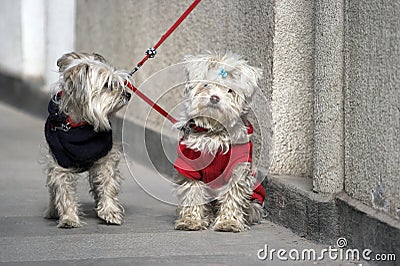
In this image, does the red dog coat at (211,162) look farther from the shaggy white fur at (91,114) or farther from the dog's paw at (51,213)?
the dog's paw at (51,213)

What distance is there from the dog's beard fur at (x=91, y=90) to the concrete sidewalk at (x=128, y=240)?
0.76 meters

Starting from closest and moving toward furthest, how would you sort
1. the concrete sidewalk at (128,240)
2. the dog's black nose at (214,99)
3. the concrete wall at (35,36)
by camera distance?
the concrete sidewalk at (128,240), the dog's black nose at (214,99), the concrete wall at (35,36)

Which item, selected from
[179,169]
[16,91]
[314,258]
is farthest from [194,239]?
[16,91]

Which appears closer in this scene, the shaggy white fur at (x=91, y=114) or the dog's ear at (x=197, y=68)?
the dog's ear at (x=197, y=68)

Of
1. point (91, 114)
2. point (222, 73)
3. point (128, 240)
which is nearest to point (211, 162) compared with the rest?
point (222, 73)

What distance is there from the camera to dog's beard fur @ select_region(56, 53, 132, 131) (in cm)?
586

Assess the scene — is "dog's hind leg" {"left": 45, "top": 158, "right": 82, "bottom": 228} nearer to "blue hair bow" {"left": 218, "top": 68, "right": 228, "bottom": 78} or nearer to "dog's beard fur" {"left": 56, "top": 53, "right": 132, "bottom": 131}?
"dog's beard fur" {"left": 56, "top": 53, "right": 132, "bottom": 131}

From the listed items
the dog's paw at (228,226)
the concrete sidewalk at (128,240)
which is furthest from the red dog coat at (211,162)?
the concrete sidewalk at (128,240)

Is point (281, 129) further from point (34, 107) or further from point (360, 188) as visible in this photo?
point (34, 107)

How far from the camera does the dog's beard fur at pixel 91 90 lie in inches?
231

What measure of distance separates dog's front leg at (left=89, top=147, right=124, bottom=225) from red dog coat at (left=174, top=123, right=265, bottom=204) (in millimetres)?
530

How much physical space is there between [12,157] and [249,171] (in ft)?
13.4

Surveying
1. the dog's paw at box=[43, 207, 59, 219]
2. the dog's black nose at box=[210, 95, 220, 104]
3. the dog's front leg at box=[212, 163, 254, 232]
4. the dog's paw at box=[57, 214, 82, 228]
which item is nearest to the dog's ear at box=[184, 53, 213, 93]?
the dog's black nose at box=[210, 95, 220, 104]

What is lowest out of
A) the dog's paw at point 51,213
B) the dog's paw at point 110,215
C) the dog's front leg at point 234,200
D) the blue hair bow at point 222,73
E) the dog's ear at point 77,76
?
the dog's paw at point 51,213
